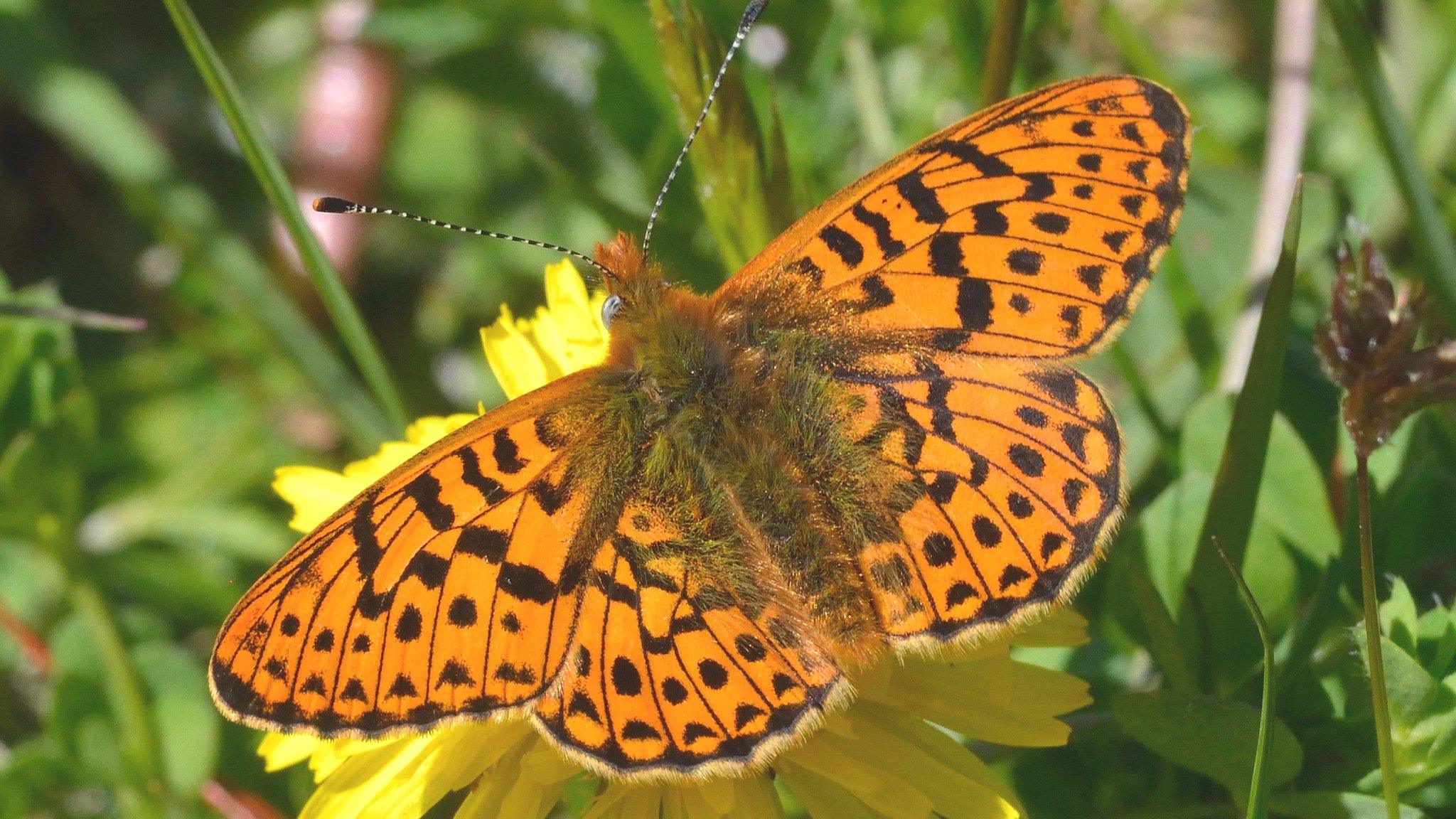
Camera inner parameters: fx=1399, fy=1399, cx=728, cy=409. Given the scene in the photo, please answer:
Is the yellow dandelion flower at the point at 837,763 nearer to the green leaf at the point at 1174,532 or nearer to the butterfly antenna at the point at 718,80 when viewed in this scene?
the green leaf at the point at 1174,532

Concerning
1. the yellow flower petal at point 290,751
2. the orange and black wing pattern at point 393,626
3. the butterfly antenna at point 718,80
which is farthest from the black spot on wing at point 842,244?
the yellow flower petal at point 290,751

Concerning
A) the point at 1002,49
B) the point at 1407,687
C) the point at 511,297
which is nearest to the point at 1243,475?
the point at 1407,687

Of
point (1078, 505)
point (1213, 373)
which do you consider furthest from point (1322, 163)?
point (1078, 505)

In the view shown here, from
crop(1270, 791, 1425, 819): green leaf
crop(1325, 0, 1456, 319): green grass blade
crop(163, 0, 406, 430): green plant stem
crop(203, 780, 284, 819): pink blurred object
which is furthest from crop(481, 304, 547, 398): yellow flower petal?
crop(1325, 0, 1456, 319): green grass blade

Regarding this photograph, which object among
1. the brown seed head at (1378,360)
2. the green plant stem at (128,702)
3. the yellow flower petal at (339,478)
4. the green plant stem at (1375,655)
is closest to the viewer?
the brown seed head at (1378,360)

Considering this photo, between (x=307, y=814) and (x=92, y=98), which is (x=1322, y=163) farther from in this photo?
(x=92, y=98)

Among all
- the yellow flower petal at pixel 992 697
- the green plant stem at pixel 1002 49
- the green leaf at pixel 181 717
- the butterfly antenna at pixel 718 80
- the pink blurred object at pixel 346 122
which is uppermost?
the pink blurred object at pixel 346 122

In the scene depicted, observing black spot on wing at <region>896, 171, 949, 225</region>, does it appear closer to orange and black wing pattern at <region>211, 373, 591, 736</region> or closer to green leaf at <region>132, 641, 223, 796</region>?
orange and black wing pattern at <region>211, 373, 591, 736</region>
